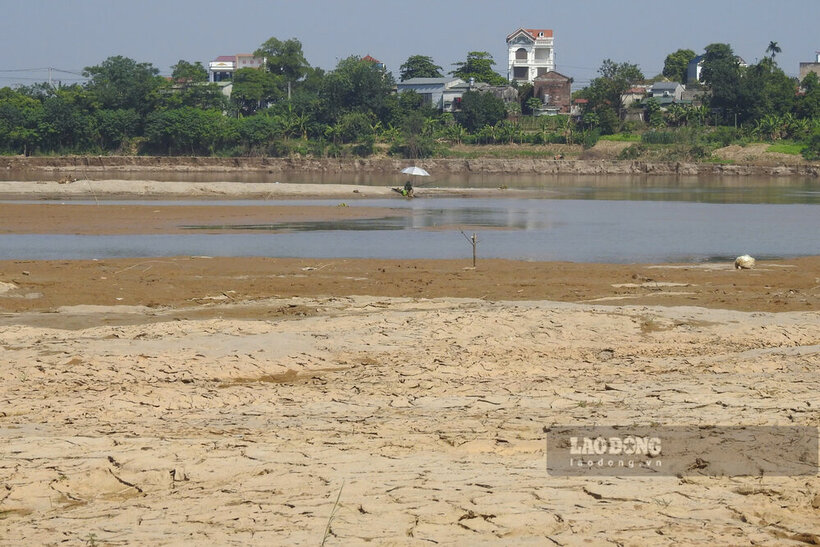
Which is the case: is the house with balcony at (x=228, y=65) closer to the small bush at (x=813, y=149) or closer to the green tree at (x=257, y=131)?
the green tree at (x=257, y=131)

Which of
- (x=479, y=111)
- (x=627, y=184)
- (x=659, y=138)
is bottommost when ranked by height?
(x=627, y=184)

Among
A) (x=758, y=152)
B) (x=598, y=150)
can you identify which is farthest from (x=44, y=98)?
(x=758, y=152)

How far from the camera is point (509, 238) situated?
32.9 meters

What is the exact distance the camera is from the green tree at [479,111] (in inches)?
4245

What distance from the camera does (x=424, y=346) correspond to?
1255cm

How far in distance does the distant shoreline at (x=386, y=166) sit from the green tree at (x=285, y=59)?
42.3 meters

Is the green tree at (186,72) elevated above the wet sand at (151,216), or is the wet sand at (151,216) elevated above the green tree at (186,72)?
the green tree at (186,72)

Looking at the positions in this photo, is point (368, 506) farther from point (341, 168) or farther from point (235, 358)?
point (341, 168)

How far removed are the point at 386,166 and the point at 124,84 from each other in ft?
96.9

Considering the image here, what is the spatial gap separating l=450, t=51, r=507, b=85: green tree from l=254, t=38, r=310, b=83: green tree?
21.3 metres

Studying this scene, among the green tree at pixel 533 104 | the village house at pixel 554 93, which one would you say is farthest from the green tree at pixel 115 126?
the village house at pixel 554 93

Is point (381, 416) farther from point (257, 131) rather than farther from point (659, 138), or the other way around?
point (659, 138)

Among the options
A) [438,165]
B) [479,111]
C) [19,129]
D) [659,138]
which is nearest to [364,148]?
[438,165]

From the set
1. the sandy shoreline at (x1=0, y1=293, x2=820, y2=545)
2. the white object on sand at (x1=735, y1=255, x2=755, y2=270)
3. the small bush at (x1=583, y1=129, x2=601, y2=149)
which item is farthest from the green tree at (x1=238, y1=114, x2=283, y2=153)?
the sandy shoreline at (x1=0, y1=293, x2=820, y2=545)
